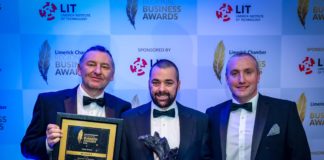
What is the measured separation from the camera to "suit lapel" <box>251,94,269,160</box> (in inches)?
123

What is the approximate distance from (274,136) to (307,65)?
2137mm

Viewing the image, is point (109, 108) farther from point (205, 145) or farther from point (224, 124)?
point (224, 124)

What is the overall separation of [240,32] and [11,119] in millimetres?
3805

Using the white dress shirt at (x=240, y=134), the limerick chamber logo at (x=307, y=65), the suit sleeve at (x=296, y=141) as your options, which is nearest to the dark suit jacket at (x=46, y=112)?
the white dress shirt at (x=240, y=134)

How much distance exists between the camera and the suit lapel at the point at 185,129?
3021mm

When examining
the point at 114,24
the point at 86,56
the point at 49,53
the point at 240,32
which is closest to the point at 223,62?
the point at 240,32

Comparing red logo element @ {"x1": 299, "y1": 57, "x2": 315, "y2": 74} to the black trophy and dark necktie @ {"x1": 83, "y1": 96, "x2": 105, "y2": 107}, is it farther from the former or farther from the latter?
dark necktie @ {"x1": 83, "y1": 96, "x2": 105, "y2": 107}

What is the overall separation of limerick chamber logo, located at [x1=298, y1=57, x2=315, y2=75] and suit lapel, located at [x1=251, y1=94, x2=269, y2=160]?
5.91 feet

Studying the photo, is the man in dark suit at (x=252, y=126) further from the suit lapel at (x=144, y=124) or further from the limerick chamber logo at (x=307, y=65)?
the limerick chamber logo at (x=307, y=65)

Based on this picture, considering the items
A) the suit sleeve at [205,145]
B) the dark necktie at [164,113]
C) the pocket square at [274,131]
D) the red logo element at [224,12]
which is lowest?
the suit sleeve at [205,145]

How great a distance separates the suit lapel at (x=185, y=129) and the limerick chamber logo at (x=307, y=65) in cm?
255

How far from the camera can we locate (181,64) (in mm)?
4500

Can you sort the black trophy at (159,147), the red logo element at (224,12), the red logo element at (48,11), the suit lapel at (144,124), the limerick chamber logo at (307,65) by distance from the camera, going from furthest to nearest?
the limerick chamber logo at (307,65) → the red logo element at (224,12) → the red logo element at (48,11) → the suit lapel at (144,124) → the black trophy at (159,147)

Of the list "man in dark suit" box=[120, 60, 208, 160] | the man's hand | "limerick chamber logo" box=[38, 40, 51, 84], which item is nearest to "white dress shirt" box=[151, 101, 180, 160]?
"man in dark suit" box=[120, 60, 208, 160]
